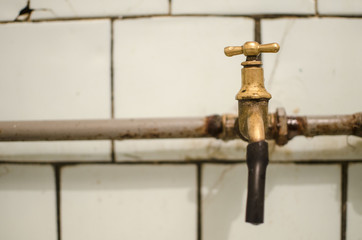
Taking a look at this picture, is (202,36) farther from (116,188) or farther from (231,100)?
(116,188)

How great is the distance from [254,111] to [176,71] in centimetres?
15

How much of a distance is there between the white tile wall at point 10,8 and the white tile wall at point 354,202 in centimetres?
55

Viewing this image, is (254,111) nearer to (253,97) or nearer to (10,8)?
(253,97)

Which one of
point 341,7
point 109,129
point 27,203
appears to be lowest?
point 27,203

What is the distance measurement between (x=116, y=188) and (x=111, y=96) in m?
0.14

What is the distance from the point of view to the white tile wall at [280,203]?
1.23ft

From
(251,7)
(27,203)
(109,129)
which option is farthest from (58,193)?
(251,7)

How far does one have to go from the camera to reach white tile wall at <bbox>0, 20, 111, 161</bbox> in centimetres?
38

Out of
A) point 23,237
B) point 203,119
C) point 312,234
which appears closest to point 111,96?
point 203,119

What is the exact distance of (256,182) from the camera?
0.23 meters

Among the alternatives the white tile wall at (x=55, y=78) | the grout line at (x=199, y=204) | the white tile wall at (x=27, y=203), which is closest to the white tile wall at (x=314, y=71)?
the grout line at (x=199, y=204)

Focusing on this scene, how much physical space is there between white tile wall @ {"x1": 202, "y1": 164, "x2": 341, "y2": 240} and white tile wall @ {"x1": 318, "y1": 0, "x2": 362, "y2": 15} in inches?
8.9

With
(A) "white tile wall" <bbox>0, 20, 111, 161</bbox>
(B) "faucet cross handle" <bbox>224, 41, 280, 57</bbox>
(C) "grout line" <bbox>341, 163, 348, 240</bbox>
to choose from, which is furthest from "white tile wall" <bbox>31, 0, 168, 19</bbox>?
(C) "grout line" <bbox>341, 163, 348, 240</bbox>

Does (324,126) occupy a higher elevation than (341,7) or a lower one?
lower
